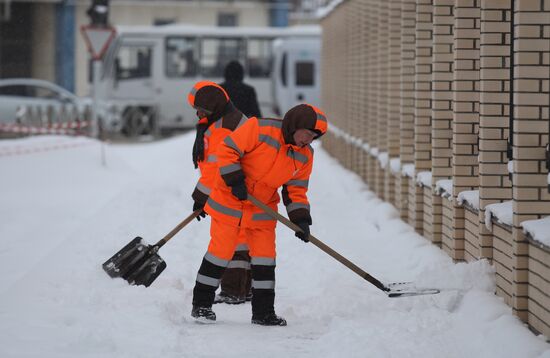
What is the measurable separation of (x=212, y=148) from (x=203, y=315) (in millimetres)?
1304

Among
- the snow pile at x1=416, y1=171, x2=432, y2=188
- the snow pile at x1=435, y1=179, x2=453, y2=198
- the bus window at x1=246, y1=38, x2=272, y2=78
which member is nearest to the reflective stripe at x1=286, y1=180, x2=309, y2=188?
the snow pile at x1=435, y1=179, x2=453, y2=198

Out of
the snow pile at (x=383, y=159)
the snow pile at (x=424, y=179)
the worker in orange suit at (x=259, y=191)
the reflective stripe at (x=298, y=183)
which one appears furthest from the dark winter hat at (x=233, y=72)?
the reflective stripe at (x=298, y=183)

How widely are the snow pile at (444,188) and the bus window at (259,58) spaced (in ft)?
88.7

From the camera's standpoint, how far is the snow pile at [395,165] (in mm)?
12803

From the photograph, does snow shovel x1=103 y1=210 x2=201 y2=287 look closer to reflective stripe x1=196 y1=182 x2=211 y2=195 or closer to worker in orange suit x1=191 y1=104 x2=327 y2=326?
reflective stripe x1=196 y1=182 x2=211 y2=195

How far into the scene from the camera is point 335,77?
22781 millimetres

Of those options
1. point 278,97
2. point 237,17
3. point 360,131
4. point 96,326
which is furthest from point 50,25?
point 96,326

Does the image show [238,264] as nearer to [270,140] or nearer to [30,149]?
[270,140]

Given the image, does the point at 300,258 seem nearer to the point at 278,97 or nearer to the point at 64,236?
the point at 64,236

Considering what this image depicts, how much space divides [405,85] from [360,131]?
513 cm

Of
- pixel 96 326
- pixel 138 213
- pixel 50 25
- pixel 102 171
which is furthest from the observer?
pixel 50 25

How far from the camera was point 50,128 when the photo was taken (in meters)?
30.1

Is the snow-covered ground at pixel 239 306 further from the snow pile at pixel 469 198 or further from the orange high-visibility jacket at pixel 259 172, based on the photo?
the orange high-visibility jacket at pixel 259 172

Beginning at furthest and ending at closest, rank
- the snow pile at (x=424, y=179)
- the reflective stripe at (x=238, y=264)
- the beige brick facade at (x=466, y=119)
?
the snow pile at (x=424, y=179), the reflective stripe at (x=238, y=264), the beige brick facade at (x=466, y=119)
